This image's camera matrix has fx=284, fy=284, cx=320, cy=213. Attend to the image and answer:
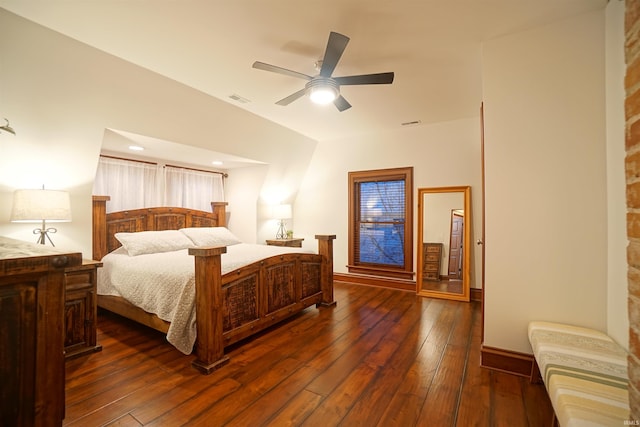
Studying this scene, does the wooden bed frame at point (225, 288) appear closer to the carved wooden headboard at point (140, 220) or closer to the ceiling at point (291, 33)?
the carved wooden headboard at point (140, 220)

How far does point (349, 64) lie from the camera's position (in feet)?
8.47

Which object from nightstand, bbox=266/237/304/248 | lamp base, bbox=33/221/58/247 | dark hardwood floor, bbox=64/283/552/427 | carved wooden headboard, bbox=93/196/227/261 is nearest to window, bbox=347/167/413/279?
nightstand, bbox=266/237/304/248

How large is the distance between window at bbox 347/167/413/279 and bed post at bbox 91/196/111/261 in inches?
140

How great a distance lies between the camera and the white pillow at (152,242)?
3344mm

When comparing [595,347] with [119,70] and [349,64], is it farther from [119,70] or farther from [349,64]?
[119,70]

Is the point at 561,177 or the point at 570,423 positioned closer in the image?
the point at 570,423

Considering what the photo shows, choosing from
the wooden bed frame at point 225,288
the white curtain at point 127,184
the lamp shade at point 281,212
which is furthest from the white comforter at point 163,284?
the lamp shade at point 281,212

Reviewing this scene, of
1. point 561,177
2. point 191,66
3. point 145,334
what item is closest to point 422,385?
point 561,177

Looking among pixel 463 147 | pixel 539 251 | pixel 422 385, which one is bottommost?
pixel 422 385

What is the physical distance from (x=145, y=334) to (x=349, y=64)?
3.26 metres

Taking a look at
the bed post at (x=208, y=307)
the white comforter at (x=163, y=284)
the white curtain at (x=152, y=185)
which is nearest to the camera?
the bed post at (x=208, y=307)

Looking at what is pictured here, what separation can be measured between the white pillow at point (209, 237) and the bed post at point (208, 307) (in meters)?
1.96

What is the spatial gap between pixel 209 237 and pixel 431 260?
11.0 feet

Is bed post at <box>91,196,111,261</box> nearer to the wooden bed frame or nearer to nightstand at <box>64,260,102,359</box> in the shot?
the wooden bed frame
